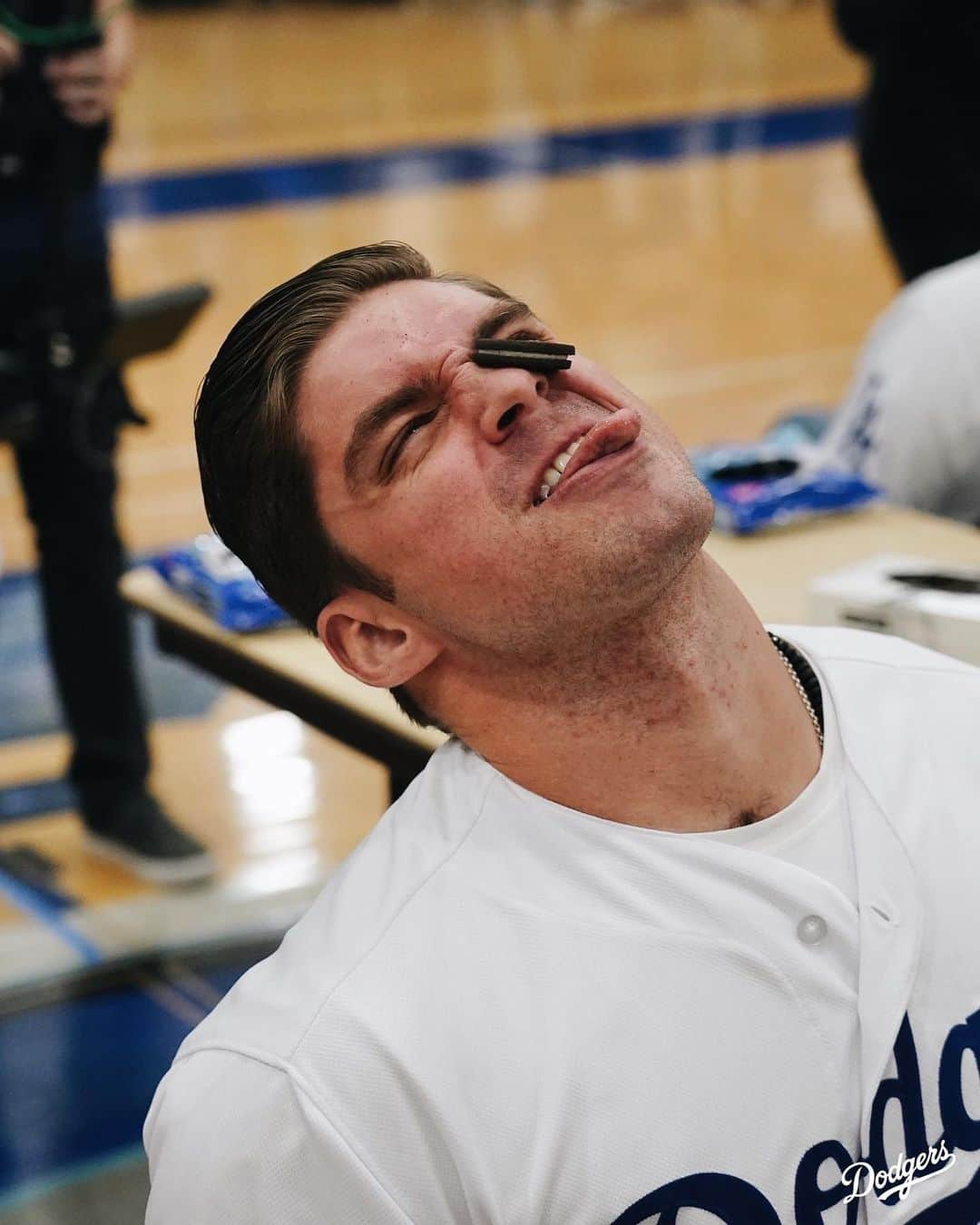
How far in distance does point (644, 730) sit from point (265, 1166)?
40 centimetres

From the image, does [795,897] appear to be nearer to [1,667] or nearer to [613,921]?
[613,921]

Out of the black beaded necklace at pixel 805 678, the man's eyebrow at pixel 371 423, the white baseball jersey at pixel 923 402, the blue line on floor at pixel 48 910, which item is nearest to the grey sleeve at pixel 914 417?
the white baseball jersey at pixel 923 402

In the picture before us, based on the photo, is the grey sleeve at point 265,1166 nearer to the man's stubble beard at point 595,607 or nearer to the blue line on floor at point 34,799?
the man's stubble beard at point 595,607

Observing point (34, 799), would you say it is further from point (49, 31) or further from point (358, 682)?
point (358, 682)

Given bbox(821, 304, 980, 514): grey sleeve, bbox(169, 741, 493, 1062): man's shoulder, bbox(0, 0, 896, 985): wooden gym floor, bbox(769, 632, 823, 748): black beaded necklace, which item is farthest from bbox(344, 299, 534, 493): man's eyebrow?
bbox(0, 0, 896, 985): wooden gym floor

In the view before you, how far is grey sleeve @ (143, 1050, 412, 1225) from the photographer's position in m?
1.07

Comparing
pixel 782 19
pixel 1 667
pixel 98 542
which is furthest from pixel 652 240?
pixel 782 19

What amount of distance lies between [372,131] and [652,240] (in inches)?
121

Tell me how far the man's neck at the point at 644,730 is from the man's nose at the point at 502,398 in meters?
0.17

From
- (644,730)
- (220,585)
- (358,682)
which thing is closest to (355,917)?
(644,730)

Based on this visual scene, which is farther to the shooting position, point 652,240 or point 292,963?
point 652,240

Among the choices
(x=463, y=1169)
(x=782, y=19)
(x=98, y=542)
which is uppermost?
(x=463, y=1169)

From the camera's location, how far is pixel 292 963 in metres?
1.17

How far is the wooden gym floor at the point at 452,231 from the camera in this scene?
3.21 meters
